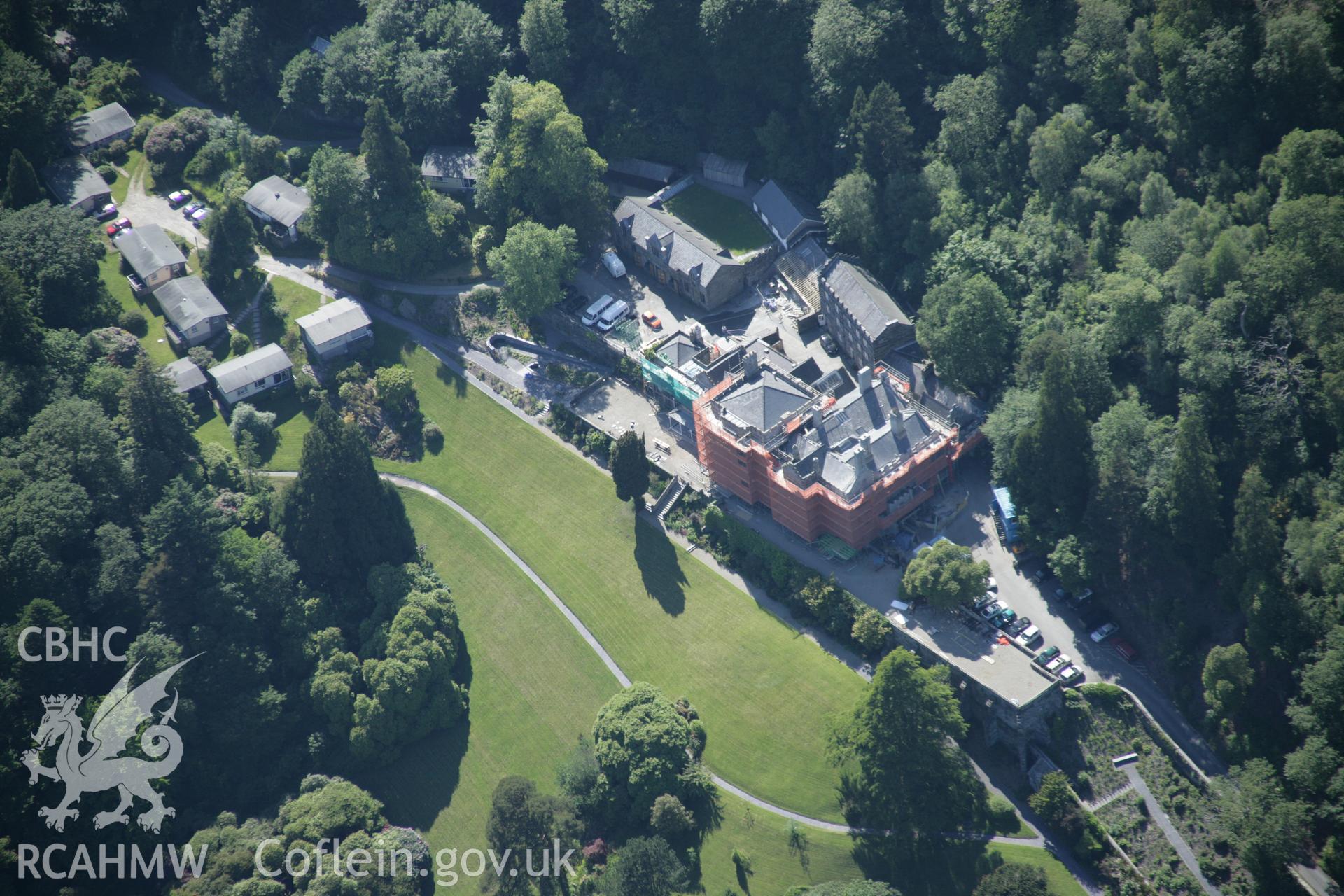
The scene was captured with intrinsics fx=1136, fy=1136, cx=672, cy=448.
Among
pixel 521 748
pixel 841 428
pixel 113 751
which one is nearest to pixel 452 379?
pixel 521 748

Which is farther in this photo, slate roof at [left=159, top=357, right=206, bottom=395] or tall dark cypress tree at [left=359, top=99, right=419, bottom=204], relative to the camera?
tall dark cypress tree at [left=359, top=99, right=419, bottom=204]

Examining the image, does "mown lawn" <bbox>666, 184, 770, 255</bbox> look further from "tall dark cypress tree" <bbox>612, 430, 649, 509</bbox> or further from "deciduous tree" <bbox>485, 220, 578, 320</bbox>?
"tall dark cypress tree" <bbox>612, 430, 649, 509</bbox>

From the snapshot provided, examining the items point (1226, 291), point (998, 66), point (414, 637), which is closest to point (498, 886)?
point (414, 637)

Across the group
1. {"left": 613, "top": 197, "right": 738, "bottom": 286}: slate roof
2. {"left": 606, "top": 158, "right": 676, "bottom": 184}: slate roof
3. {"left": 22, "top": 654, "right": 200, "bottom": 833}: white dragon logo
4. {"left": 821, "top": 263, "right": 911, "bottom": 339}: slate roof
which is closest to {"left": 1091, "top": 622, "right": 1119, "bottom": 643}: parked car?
{"left": 821, "top": 263, "right": 911, "bottom": 339}: slate roof

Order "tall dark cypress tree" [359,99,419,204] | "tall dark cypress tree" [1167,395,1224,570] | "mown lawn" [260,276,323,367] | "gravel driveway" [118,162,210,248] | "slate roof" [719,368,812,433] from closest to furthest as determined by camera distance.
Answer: "tall dark cypress tree" [1167,395,1224,570], "slate roof" [719,368,812,433], "tall dark cypress tree" [359,99,419,204], "mown lawn" [260,276,323,367], "gravel driveway" [118,162,210,248]

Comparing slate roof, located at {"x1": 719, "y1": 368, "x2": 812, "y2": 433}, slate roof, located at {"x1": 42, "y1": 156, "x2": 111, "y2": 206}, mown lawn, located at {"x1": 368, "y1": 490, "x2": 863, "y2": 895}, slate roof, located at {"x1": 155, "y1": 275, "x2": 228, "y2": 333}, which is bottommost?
mown lawn, located at {"x1": 368, "y1": 490, "x2": 863, "y2": 895}

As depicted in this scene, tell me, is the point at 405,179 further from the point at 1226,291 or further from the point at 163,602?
the point at 1226,291

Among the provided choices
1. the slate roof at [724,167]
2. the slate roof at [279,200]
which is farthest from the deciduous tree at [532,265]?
the slate roof at [279,200]
